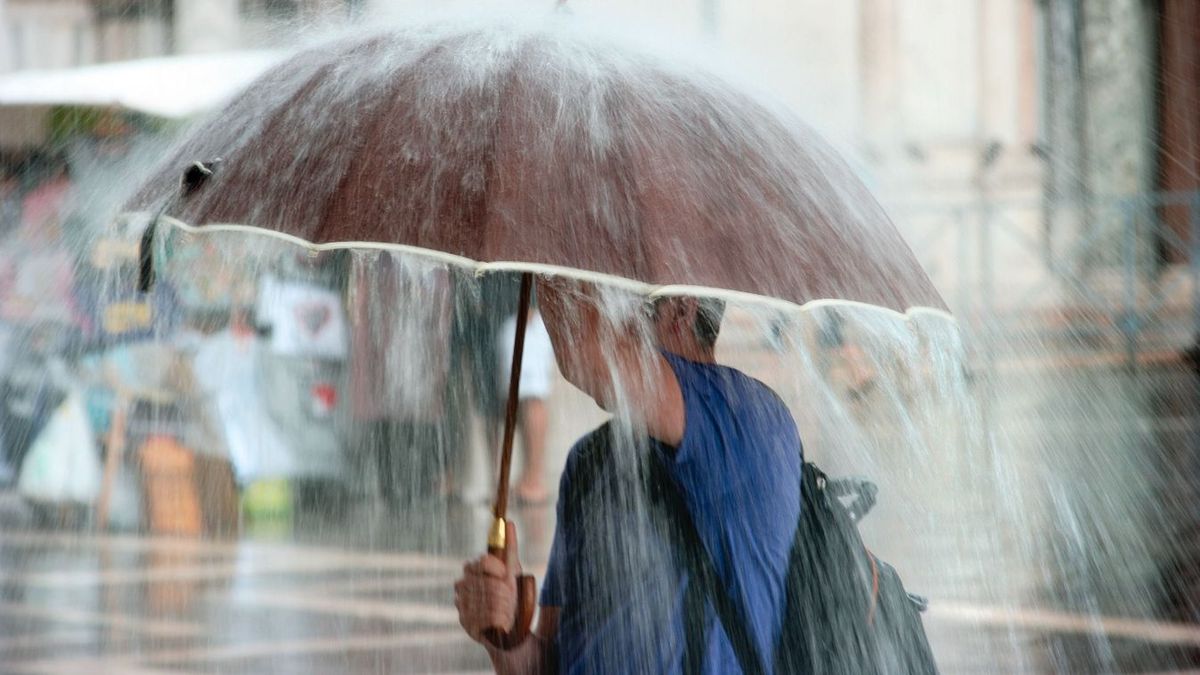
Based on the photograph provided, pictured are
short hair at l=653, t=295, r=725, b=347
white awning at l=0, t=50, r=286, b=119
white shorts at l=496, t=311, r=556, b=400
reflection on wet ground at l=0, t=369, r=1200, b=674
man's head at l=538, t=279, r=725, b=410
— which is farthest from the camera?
white shorts at l=496, t=311, r=556, b=400

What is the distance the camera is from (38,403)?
827 cm

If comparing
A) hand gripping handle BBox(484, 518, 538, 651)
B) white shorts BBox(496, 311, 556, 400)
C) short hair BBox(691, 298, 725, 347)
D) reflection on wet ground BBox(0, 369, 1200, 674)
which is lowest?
reflection on wet ground BBox(0, 369, 1200, 674)

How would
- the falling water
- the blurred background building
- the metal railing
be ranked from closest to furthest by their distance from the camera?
the falling water
the metal railing
the blurred background building

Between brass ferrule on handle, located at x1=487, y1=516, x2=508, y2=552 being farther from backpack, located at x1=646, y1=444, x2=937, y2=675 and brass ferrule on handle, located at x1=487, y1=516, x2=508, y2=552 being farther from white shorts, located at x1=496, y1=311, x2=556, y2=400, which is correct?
white shorts, located at x1=496, y1=311, x2=556, y2=400

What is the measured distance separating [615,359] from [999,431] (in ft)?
30.6

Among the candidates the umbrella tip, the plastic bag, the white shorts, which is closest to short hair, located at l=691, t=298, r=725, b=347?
the umbrella tip

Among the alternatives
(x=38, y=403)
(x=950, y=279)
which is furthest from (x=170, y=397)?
(x=950, y=279)

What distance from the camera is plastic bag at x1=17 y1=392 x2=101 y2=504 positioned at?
7.97 m

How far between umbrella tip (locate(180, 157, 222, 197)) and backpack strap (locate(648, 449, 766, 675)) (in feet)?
2.41

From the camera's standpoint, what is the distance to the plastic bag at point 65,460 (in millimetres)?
7973

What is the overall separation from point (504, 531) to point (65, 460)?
6517 mm

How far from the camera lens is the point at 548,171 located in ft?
5.97

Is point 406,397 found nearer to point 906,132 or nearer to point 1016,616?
point 1016,616

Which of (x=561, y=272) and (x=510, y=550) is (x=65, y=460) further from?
(x=561, y=272)
